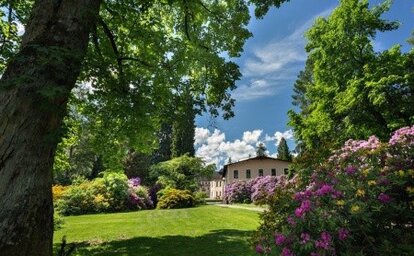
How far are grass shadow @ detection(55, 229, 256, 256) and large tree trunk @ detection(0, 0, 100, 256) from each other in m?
5.81

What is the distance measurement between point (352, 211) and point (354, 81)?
17.6m

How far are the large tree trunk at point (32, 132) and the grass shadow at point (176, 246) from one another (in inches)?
229

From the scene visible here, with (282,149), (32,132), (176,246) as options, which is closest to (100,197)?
(176,246)

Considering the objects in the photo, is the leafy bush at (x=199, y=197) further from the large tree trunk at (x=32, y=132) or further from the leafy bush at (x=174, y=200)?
the large tree trunk at (x=32, y=132)

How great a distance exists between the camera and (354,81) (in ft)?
67.8

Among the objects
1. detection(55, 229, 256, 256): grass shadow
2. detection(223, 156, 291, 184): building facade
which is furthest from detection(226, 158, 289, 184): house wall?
detection(55, 229, 256, 256): grass shadow

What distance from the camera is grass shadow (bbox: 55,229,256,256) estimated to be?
1031 cm

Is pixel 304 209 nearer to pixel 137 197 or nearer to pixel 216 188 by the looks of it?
pixel 137 197

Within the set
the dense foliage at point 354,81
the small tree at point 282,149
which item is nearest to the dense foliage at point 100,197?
the dense foliage at point 354,81

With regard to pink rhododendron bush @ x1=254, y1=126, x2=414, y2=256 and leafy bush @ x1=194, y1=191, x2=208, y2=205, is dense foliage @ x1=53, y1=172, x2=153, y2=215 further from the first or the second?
pink rhododendron bush @ x1=254, y1=126, x2=414, y2=256

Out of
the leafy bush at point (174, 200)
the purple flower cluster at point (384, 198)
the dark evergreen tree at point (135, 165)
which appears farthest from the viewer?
the dark evergreen tree at point (135, 165)

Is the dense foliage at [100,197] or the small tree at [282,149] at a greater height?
the small tree at [282,149]

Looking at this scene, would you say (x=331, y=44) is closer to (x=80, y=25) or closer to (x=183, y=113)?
(x=183, y=113)

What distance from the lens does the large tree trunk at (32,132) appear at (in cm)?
445
